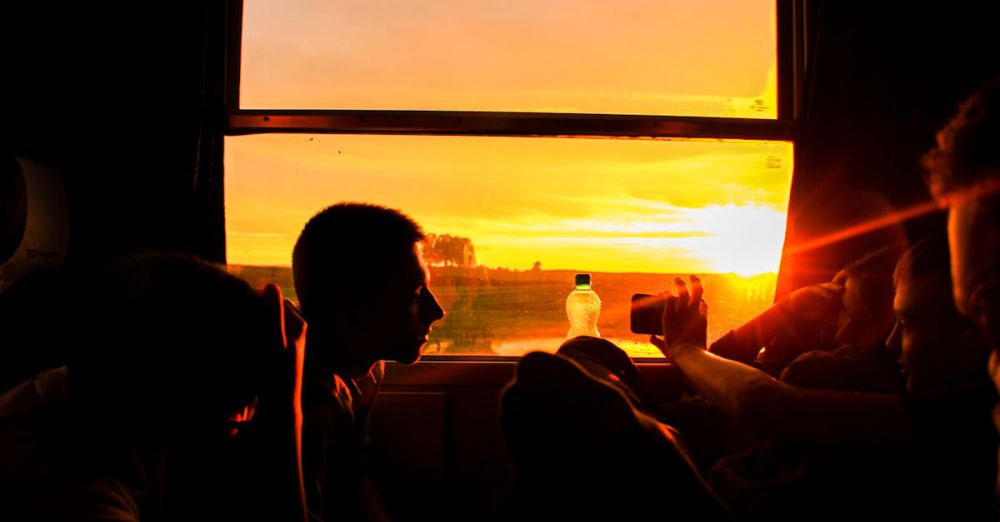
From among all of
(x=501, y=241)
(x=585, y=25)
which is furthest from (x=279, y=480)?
(x=585, y=25)

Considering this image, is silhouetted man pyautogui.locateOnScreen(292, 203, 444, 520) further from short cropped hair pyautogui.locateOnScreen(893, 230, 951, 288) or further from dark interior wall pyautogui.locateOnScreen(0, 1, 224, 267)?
short cropped hair pyautogui.locateOnScreen(893, 230, 951, 288)

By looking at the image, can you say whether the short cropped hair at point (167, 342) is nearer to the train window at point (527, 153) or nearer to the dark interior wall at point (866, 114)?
the train window at point (527, 153)

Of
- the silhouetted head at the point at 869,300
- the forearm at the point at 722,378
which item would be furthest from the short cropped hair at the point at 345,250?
the silhouetted head at the point at 869,300

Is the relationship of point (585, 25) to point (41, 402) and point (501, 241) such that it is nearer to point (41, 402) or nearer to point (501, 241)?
point (501, 241)

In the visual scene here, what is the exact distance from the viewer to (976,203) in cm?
67

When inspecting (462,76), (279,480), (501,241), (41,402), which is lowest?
(279,480)

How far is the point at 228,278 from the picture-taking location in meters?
0.92

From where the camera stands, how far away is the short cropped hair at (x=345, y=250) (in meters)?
1.53

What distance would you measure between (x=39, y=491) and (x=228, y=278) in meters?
0.33

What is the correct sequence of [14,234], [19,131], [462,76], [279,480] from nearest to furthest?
1. [279,480]
2. [14,234]
3. [19,131]
4. [462,76]

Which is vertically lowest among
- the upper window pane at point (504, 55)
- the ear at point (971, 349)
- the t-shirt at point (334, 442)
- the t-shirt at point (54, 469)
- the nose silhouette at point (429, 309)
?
the t-shirt at point (334, 442)

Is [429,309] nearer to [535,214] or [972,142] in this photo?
[535,214]

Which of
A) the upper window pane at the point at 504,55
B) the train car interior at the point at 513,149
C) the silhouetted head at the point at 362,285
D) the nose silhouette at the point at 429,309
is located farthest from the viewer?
the upper window pane at the point at 504,55

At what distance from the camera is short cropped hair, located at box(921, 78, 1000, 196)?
2.19 ft
